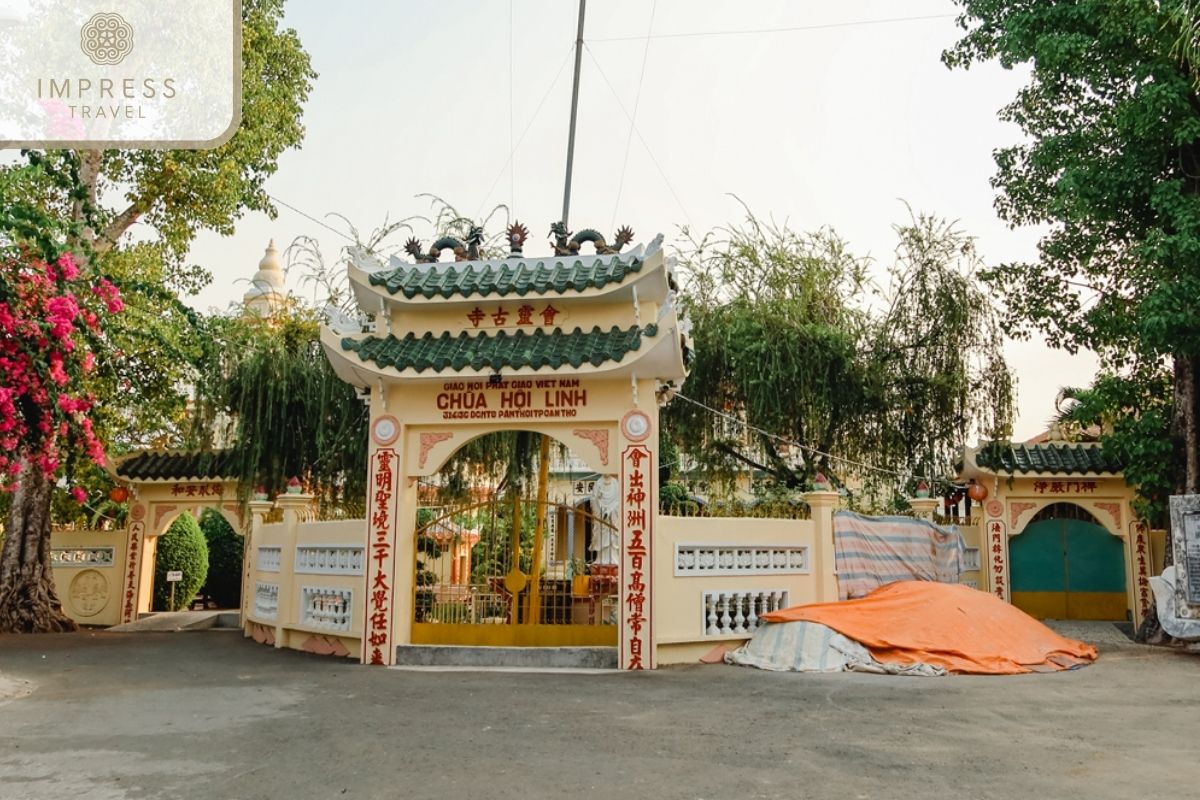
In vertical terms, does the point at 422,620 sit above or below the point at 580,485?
below

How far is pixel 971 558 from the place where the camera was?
1525 centimetres

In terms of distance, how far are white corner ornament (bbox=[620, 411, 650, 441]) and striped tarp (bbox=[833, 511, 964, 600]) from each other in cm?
277

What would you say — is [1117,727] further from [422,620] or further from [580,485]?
[580,485]

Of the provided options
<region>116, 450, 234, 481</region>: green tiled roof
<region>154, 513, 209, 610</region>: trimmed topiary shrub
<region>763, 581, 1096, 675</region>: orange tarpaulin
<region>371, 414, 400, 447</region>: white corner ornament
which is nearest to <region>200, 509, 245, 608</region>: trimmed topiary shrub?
<region>154, 513, 209, 610</region>: trimmed topiary shrub

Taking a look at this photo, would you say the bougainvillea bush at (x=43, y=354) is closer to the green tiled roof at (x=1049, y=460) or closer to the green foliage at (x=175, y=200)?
the green foliage at (x=175, y=200)

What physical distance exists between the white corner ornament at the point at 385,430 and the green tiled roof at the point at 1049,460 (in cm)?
966

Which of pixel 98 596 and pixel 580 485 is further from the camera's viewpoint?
pixel 580 485

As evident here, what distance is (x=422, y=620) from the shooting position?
9.88 meters

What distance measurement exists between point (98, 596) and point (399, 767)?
13403 millimetres

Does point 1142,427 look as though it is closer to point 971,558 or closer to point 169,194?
point 971,558

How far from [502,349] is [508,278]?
0.89 metres

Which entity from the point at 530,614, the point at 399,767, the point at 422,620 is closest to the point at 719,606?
the point at 530,614

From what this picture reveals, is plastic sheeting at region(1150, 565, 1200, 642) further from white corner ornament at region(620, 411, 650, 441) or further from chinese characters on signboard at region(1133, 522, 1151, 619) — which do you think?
white corner ornament at region(620, 411, 650, 441)

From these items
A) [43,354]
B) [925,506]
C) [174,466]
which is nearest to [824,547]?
[925,506]
